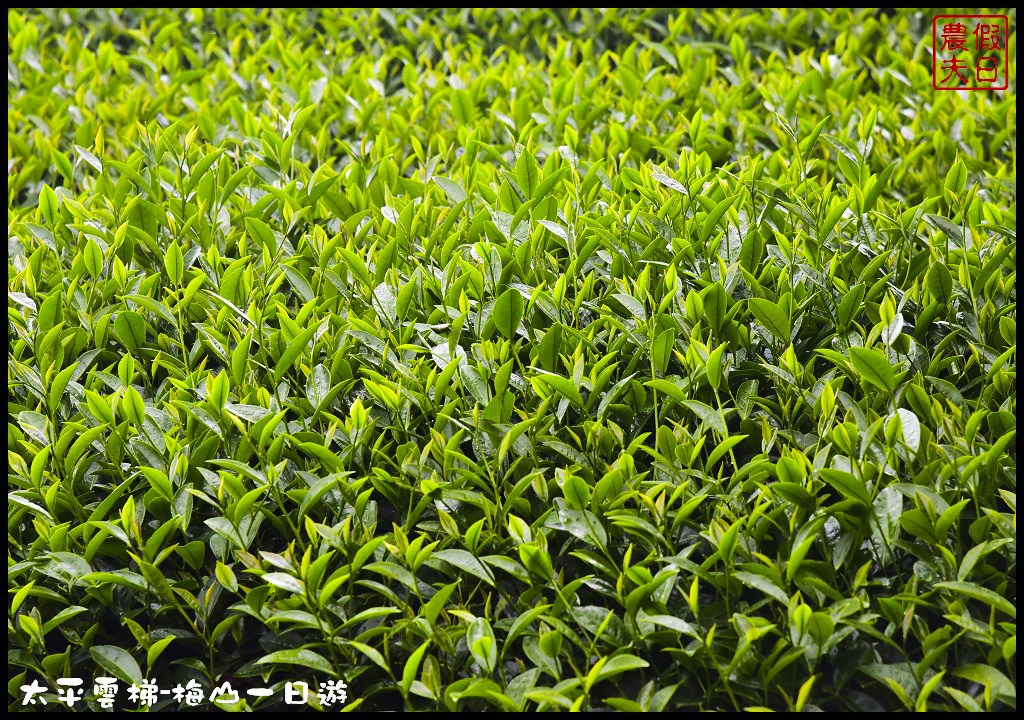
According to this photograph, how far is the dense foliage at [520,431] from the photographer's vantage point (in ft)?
5.72

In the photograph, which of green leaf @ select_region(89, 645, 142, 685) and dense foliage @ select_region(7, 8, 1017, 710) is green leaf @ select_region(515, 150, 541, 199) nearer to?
dense foliage @ select_region(7, 8, 1017, 710)

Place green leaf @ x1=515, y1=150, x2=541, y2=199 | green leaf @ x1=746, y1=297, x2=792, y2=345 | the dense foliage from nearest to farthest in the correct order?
1. the dense foliage
2. green leaf @ x1=746, y1=297, x2=792, y2=345
3. green leaf @ x1=515, y1=150, x2=541, y2=199

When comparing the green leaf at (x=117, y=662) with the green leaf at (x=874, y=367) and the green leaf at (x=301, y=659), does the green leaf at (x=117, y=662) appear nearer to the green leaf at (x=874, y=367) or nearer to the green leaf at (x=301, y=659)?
the green leaf at (x=301, y=659)

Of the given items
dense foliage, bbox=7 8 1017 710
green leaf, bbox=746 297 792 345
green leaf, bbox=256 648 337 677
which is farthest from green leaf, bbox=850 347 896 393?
green leaf, bbox=256 648 337 677

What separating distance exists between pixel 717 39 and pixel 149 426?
3397 mm

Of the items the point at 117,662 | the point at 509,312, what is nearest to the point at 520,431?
the point at 509,312

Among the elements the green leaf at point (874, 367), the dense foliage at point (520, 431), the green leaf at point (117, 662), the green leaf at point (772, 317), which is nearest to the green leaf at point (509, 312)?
the dense foliage at point (520, 431)

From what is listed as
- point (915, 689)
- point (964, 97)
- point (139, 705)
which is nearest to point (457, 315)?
point (139, 705)

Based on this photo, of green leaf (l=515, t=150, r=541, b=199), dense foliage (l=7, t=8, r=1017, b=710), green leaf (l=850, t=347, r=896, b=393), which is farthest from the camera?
green leaf (l=515, t=150, r=541, b=199)

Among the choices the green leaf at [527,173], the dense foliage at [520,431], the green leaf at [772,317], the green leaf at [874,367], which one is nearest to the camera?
the dense foliage at [520,431]

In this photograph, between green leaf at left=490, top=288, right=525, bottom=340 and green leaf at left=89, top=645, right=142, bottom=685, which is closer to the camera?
green leaf at left=89, top=645, right=142, bottom=685

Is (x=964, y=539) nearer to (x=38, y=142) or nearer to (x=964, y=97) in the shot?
(x=964, y=97)

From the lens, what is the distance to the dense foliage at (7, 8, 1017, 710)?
1742 millimetres

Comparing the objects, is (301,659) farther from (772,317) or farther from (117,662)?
(772,317)
